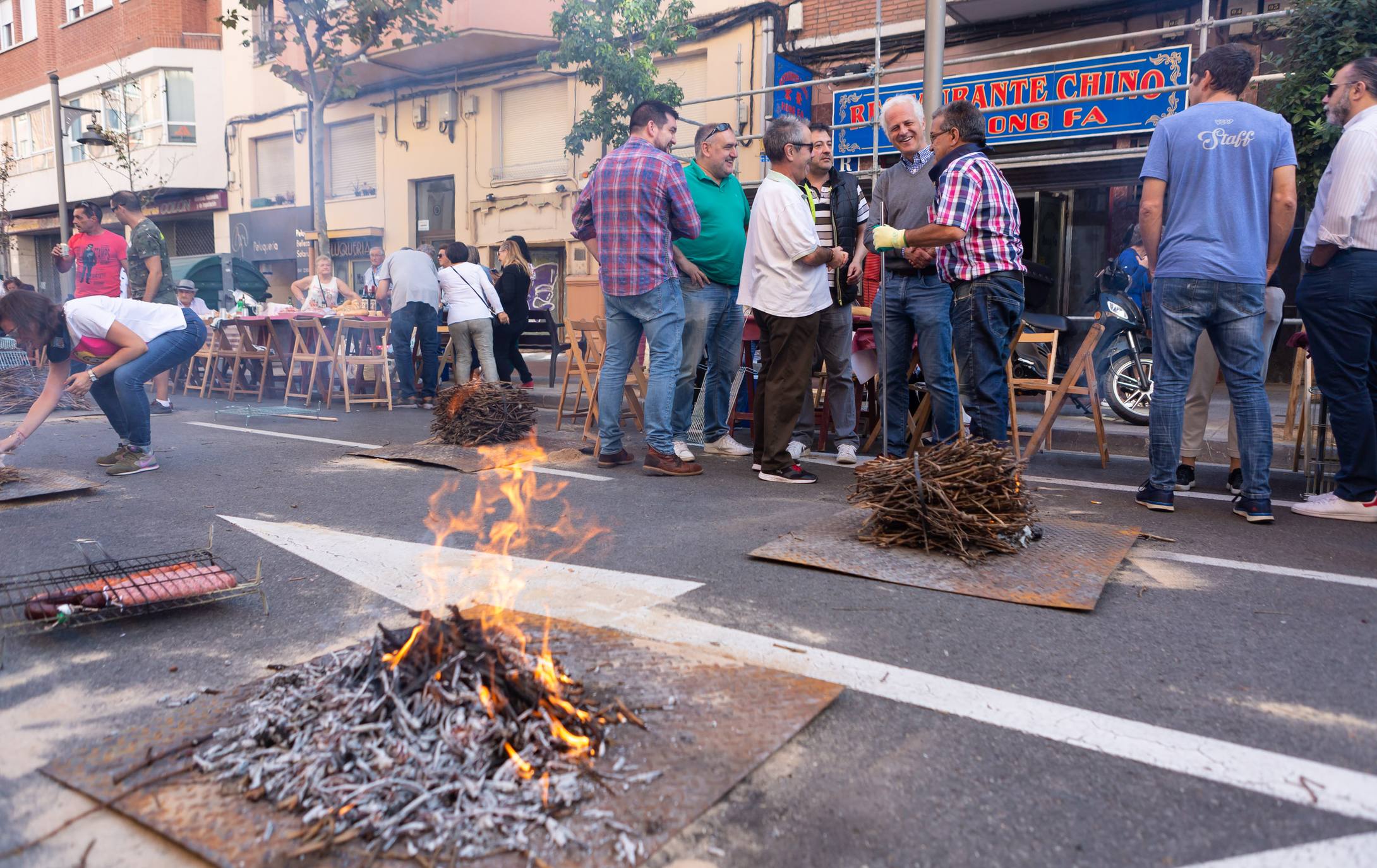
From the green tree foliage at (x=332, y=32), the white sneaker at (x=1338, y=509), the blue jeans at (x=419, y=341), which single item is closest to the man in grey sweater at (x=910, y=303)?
the white sneaker at (x=1338, y=509)

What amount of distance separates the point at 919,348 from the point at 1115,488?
4.70ft

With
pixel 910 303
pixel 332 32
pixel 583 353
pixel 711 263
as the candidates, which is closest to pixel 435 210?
pixel 332 32

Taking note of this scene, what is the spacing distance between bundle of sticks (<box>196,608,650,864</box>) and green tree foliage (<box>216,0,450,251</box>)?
15.6m

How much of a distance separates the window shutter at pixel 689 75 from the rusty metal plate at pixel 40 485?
11.9 meters

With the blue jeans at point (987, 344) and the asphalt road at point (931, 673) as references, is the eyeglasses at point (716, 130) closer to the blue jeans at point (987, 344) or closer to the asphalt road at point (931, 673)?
the blue jeans at point (987, 344)

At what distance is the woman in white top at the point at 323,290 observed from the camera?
42.5 ft

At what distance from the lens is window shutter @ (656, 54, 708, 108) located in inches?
620

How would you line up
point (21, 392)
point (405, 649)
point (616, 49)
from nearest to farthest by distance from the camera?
point (405, 649), point (21, 392), point (616, 49)

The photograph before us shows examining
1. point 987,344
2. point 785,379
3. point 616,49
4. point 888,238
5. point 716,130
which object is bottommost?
point 785,379

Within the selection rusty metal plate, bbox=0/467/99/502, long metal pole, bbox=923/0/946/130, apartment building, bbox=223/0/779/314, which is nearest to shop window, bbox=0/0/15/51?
apartment building, bbox=223/0/779/314

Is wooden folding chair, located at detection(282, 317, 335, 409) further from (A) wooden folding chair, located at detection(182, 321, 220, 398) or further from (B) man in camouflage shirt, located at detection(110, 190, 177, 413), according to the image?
(B) man in camouflage shirt, located at detection(110, 190, 177, 413)

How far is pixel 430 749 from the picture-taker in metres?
2.10

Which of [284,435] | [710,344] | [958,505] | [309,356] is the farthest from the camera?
[309,356]

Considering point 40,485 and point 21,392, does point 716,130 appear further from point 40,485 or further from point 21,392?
point 21,392
